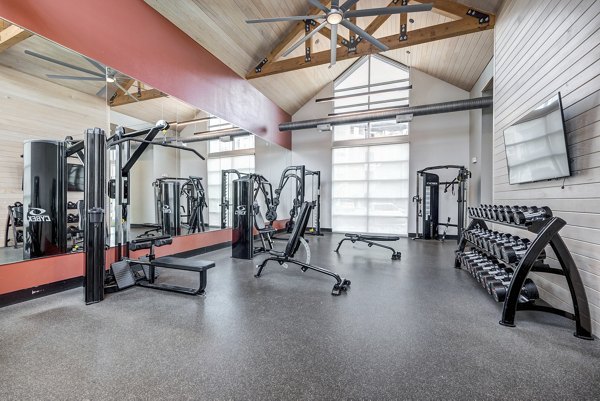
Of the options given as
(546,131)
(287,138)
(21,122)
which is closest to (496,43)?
(546,131)

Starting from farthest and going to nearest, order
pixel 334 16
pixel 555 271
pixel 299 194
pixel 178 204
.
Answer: pixel 299 194 → pixel 178 204 → pixel 334 16 → pixel 555 271

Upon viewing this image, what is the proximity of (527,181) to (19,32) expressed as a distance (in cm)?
574

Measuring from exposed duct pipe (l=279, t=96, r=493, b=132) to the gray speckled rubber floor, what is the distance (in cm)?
480

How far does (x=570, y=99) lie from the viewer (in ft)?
8.13

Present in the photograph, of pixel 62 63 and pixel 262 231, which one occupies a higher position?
pixel 62 63

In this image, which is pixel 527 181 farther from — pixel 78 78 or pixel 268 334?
pixel 78 78

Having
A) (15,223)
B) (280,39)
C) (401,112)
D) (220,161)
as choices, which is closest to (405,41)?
(401,112)

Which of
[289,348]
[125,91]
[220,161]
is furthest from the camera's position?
[220,161]

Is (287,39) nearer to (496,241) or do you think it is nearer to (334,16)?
(334,16)

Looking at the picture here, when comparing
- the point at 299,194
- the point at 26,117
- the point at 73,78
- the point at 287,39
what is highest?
the point at 287,39

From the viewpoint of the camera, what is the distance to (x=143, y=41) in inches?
157

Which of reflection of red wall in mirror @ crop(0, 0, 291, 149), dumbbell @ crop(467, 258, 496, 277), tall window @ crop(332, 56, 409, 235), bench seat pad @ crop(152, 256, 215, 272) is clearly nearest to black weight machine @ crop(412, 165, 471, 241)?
tall window @ crop(332, 56, 409, 235)

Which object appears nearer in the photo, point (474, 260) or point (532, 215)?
point (532, 215)

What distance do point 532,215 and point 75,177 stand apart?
518 cm
